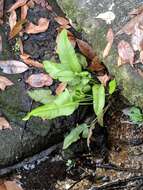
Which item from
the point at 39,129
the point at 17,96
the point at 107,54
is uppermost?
the point at 107,54

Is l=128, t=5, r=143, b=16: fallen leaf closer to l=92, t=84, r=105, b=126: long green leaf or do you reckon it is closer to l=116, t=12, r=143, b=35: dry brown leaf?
l=116, t=12, r=143, b=35: dry brown leaf

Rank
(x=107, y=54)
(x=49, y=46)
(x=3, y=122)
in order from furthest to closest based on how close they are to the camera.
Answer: (x=49, y=46) → (x=3, y=122) → (x=107, y=54)

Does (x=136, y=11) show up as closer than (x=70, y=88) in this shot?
Yes

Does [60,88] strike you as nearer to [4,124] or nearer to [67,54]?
[67,54]

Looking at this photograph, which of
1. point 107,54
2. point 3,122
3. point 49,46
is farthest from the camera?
point 49,46

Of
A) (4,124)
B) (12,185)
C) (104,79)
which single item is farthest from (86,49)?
(12,185)

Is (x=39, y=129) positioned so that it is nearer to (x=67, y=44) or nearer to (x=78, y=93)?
(x=78, y=93)

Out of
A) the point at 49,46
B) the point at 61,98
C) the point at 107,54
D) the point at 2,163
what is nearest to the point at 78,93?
the point at 61,98
